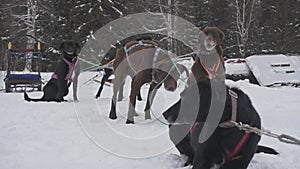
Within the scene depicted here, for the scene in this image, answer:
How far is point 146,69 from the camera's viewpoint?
19.0 ft

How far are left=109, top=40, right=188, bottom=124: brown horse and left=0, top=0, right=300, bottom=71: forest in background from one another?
16448mm

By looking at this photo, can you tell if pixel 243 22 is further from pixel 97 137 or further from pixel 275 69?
pixel 97 137

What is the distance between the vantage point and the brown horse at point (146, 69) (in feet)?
18.2

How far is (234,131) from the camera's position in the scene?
2.81 meters

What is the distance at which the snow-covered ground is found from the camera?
3736mm

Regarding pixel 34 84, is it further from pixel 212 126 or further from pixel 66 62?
pixel 212 126

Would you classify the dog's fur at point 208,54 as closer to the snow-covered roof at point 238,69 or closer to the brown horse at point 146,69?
the brown horse at point 146,69

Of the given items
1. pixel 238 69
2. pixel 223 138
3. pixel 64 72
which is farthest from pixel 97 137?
pixel 238 69

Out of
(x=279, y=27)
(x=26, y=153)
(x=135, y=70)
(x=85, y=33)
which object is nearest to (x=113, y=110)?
(x=135, y=70)

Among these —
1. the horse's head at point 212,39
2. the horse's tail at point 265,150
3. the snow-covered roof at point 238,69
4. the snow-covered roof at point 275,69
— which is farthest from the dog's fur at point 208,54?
the snow-covered roof at point 238,69

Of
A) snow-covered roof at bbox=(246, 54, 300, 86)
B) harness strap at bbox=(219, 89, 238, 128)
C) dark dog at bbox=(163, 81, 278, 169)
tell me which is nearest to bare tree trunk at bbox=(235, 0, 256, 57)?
snow-covered roof at bbox=(246, 54, 300, 86)

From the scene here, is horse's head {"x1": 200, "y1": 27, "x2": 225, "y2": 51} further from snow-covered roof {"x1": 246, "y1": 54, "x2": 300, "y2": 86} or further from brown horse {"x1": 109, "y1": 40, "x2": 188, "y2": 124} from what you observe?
snow-covered roof {"x1": 246, "y1": 54, "x2": 300, "y2": 86}

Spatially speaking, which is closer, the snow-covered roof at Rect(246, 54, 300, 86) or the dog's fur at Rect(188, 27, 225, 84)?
the dog's fur at Rect(188, 27, 225, 84)

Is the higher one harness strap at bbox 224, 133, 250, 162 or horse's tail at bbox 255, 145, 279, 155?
harness strap at bbox 224, 133, 250, 162
